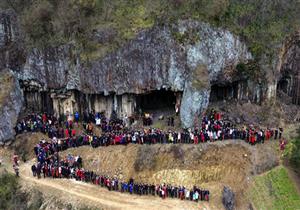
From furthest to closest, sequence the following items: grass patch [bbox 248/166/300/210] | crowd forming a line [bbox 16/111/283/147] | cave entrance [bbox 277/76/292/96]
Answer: cave entrance [bbox 277/76/292/96], crowd forming a line [bbox 16/111/283/147], grass patch [bbox 248/166/300/210]

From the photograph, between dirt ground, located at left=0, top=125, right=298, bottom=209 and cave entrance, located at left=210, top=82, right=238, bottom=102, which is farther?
cave entrance, located at left=210, top=82, right=238, bottom=102

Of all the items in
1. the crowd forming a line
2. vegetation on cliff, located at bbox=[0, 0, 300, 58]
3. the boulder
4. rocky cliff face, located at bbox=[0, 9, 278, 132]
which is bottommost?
the boulder

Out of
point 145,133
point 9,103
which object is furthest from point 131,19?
point 9,103

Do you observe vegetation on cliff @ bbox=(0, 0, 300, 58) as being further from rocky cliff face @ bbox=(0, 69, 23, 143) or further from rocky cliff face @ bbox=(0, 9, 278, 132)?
rocky cliff face @ bbox=(0, 69, 23, 143)

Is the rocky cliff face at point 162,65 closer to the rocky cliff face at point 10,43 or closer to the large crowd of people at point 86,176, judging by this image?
the rocky cliff face at point 10,43

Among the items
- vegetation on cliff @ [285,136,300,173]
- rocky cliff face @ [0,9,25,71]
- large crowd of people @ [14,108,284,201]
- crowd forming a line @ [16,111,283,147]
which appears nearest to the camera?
large crowd of people @ [14,108,284,201]

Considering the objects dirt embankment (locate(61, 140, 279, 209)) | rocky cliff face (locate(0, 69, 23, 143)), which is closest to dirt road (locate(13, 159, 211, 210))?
dirt embankment (locate(61, 140, 279, 209))

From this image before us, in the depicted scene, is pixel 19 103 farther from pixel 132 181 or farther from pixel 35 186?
pixel 132 181
